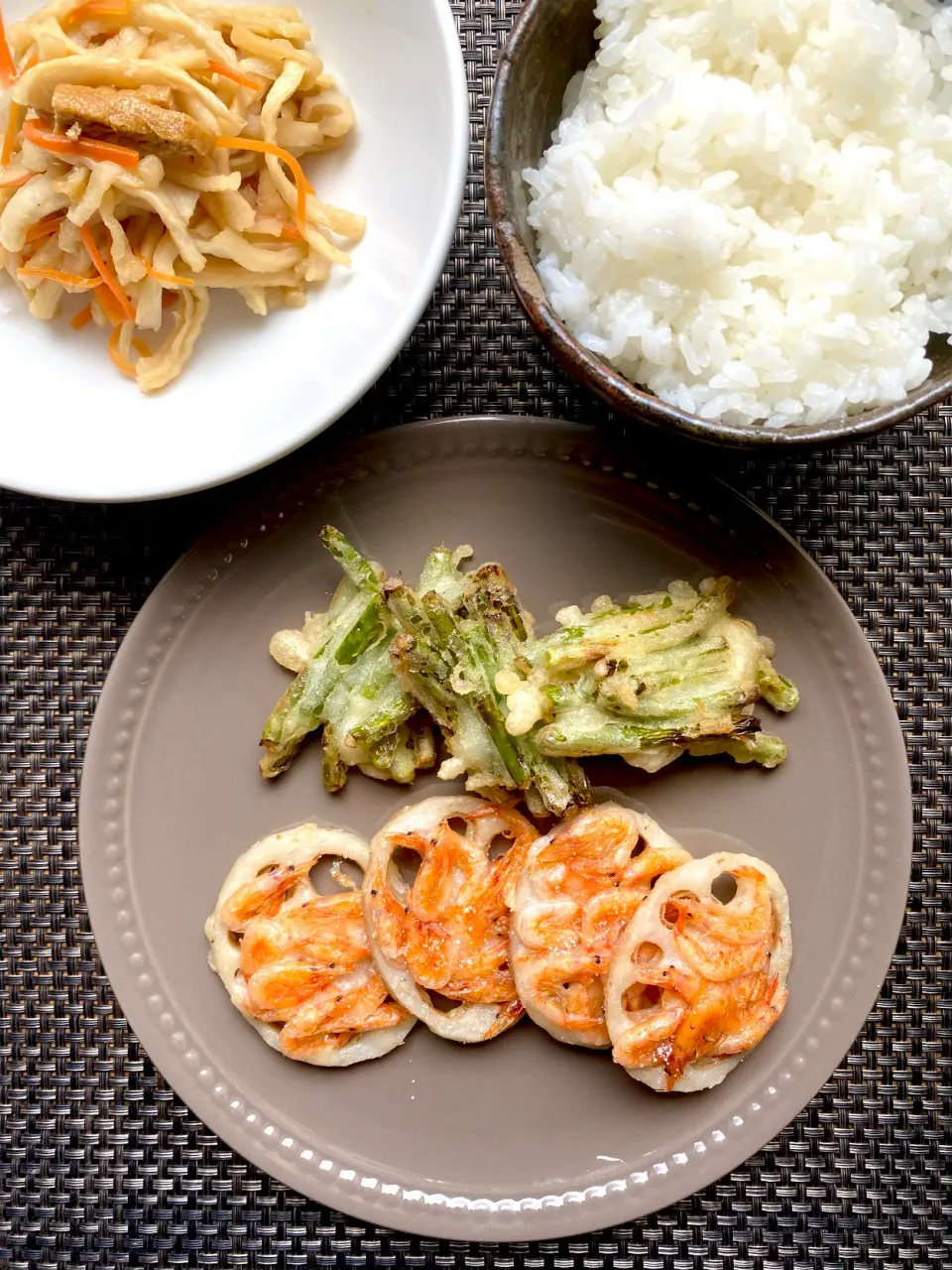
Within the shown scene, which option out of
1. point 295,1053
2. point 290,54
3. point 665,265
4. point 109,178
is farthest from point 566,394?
point 295,1053

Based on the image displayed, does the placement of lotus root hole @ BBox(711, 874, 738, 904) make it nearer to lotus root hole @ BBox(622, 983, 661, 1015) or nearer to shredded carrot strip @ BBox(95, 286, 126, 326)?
lotus root hole @ BBox(622, 983, 661, 1015)

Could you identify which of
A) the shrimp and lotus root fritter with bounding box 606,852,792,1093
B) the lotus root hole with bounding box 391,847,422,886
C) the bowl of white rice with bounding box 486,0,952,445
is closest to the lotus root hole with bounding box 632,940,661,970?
the shrimp and lotus root fritter with bounding box 606,852,792,1093

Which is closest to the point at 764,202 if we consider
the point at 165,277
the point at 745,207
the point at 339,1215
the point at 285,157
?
the point at 745,207

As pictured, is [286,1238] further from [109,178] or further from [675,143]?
[675,143]

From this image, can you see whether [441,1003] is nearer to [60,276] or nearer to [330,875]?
[330,875]

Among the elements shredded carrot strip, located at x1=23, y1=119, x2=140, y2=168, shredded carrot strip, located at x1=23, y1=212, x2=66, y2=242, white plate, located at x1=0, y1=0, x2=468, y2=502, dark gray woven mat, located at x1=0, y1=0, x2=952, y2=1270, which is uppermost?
shredded carrot strip, located at x1=23, y1=119, x2=140, y2=168

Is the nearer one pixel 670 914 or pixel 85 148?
pixel 85 148
